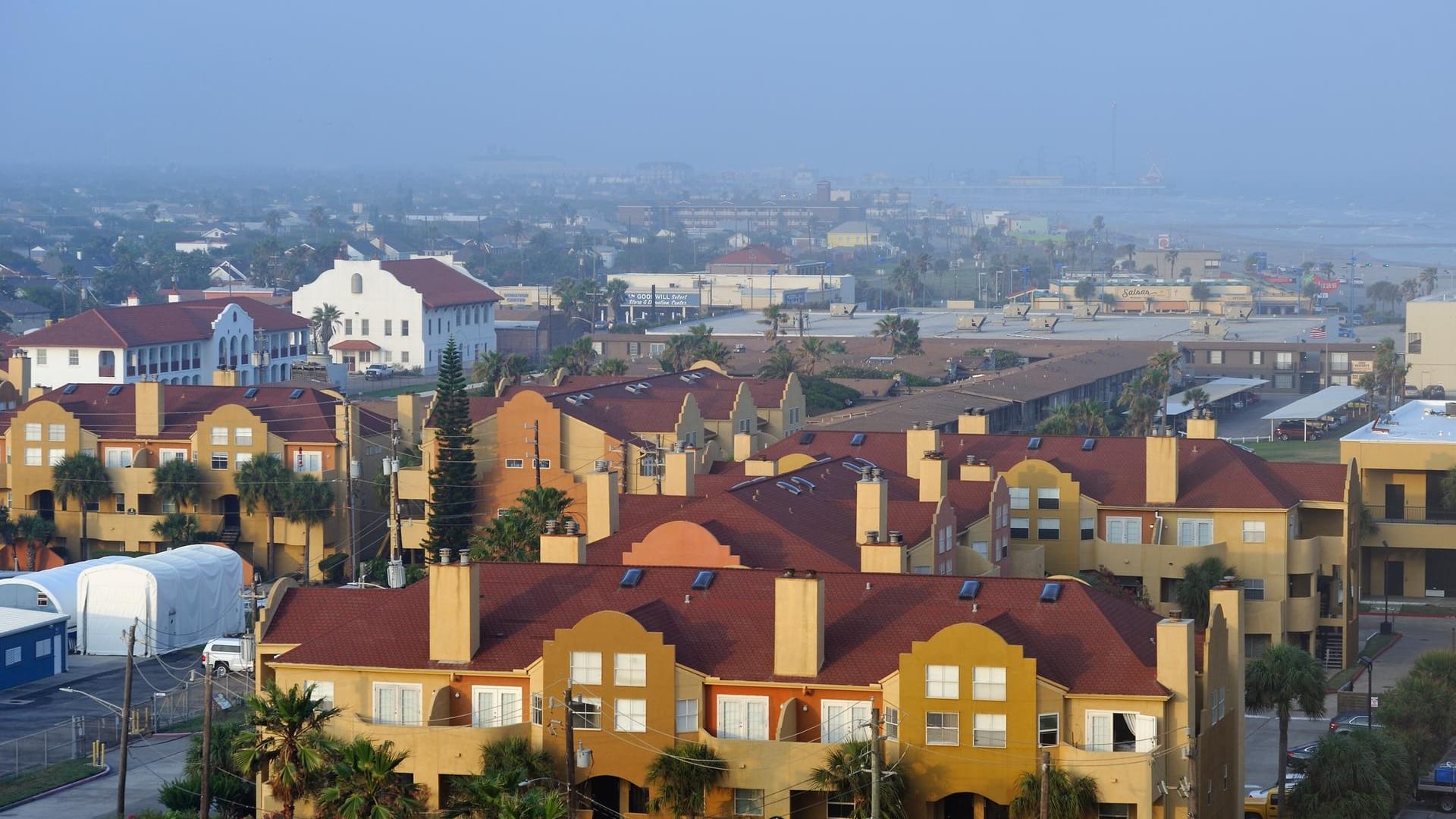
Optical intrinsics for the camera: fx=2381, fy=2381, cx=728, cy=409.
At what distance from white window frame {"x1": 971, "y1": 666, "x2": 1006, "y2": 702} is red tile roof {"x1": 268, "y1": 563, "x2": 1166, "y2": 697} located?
98cm

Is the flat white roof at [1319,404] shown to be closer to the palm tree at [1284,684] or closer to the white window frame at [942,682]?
the palm tree at [1284,684]

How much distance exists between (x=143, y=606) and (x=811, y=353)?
250 ft

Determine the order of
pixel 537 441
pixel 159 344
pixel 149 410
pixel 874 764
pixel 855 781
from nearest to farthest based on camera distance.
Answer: pixel 874 764, pixel 855 781, pixel 537 441, pixel 149 410, pixel 159 344

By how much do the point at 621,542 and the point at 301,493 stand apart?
3092cm

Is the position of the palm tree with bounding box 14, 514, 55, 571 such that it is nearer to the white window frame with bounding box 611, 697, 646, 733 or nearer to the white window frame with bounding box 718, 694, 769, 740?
the white window frame with bounding box 611, 697, 646, 733

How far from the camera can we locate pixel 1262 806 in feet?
164

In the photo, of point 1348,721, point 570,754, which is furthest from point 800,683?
point 1348,721

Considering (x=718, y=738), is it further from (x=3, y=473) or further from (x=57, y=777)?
(x=3, y=473)

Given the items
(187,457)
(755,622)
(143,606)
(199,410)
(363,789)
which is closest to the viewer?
(363,789)

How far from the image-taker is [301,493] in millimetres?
84125

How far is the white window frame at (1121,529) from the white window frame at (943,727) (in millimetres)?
30163

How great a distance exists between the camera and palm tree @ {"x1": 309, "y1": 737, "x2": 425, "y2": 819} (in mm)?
37250

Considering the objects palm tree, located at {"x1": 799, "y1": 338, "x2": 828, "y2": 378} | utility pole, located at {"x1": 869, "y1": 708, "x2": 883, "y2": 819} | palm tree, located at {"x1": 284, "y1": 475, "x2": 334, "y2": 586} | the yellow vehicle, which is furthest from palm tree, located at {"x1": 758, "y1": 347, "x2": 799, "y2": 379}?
utility pole, located at {"x1": 869, "y1": 708, "x2": 883, "y2": 819}

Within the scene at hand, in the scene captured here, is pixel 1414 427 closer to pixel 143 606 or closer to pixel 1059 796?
pixel 143 606
